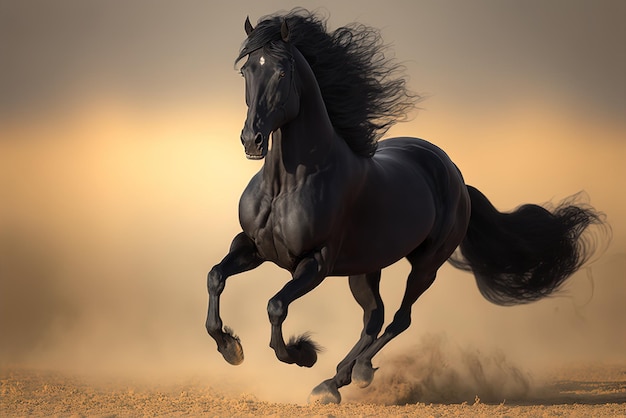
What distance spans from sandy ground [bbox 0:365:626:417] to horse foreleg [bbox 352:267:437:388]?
0.15m

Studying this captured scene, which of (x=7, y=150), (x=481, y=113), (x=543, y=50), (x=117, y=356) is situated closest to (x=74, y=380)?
(x=117, y=356)

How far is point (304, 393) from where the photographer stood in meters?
6.55

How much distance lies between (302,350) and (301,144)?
0.98 m

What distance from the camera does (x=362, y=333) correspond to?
536 centimetres

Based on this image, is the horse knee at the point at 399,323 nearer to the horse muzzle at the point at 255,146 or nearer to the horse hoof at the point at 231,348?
the horse hoof at the point at 231,348

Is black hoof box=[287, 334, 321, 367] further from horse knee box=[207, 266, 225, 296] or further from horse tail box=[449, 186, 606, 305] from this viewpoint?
horse tail box=[449, 186, 606, 305]

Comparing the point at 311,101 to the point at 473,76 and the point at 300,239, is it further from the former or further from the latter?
Result: the point at 473,76

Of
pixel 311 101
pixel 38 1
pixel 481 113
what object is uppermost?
pixel 38 1

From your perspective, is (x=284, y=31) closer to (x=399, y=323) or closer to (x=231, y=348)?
(x=231, y=348)

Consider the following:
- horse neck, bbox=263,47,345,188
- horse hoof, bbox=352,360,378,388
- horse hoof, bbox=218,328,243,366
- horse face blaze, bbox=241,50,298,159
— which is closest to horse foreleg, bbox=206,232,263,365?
horse hoof, bbox=218,328,243,366

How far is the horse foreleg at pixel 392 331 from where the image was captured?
201 inches

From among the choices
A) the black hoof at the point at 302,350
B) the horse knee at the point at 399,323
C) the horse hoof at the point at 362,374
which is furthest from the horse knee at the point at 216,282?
the horse knee at the point at 399,323

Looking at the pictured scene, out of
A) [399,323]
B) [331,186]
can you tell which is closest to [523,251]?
[399,323]

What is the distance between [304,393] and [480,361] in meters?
1.19
